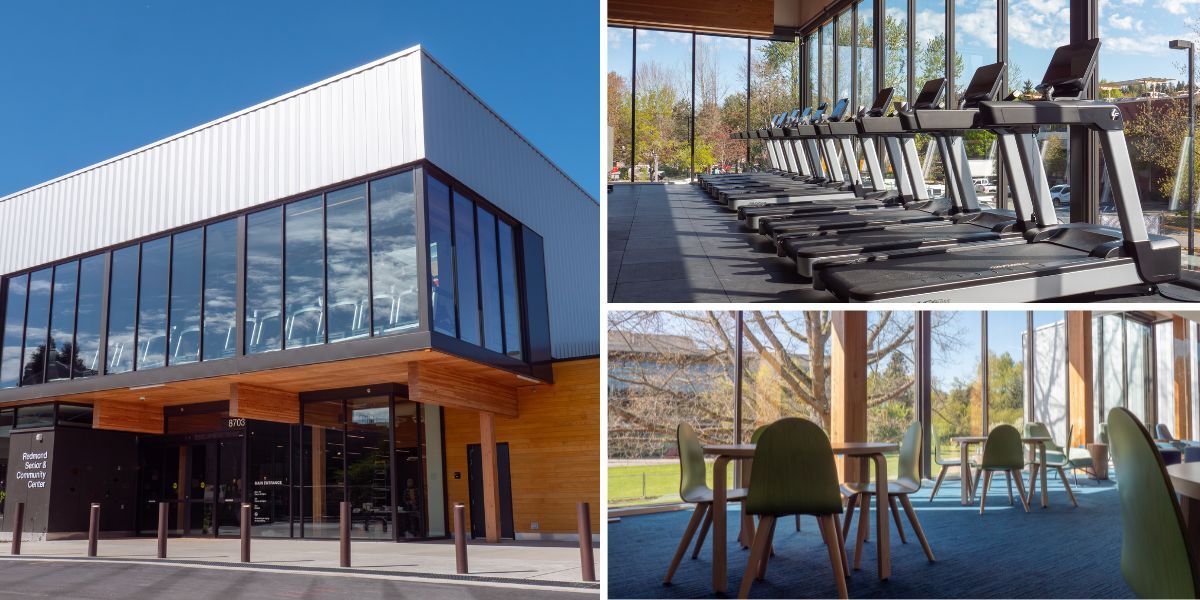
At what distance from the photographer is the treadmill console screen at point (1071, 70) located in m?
5.03

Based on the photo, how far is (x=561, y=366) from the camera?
1167 centimetres

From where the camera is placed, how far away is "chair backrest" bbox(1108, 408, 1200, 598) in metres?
2.24

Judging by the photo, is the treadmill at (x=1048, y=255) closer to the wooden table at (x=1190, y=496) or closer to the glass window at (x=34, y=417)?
the wooden table at (x=1190, y=496)

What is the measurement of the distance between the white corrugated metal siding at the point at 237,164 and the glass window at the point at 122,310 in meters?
→ 0.36

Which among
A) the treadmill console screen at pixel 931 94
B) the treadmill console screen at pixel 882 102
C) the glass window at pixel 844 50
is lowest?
the treadmill console screen at pixel 931 94

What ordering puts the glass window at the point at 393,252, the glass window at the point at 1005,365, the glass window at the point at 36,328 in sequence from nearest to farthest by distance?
the glass window at the point at 393,252 → the glass window at the point at 1005,365 → the glass window at the point at 36,328

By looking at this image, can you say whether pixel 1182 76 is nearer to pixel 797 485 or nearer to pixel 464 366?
pixel 797 485

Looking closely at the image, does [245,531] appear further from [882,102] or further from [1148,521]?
[1148,521]

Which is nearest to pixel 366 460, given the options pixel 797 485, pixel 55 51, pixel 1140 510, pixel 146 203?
pixel 146 203

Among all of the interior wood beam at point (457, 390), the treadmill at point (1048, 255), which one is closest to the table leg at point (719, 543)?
the treadmill at point (1048, 255)

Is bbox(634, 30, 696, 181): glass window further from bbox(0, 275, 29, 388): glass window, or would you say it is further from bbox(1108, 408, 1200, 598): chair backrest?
bbox(1108, 408, 1200, 598): chair backrest

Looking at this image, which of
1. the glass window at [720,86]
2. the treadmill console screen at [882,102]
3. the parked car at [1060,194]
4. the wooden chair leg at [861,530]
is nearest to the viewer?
the wooden chair leg at [861,530]

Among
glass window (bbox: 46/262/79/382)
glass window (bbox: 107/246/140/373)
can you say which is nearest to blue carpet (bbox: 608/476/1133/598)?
glass window (bbox: 107/246/140/373)

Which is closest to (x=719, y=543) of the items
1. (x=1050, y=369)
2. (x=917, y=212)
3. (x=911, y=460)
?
(x=911, y=460)
